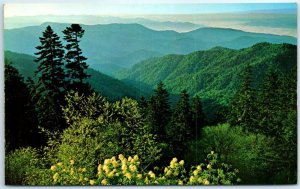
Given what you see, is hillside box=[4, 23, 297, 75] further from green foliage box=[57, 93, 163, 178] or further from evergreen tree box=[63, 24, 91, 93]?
green foliage box=[57, 93, 163, 178]

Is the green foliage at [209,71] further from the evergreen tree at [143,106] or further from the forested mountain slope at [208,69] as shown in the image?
the evergreen tree at [143,106]

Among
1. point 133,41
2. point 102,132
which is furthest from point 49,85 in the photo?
point 133,41

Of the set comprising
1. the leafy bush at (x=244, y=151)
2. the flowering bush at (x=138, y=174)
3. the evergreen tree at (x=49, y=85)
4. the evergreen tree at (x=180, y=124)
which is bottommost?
the flowering bush at (x=138, y=174)

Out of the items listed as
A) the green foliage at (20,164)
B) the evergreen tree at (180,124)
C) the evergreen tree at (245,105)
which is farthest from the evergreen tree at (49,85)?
the evergreen tree at (245,105)

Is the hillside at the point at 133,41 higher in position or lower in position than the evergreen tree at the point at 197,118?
higher

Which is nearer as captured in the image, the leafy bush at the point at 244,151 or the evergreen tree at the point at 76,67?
the leafy bush at the point at 244,151
